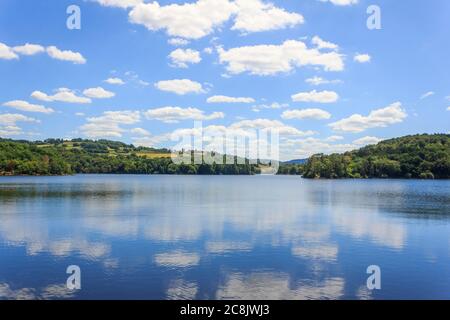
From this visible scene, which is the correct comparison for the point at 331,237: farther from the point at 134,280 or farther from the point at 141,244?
the point at 134,280

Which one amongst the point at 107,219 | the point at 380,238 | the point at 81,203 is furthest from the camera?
the point at 81,203

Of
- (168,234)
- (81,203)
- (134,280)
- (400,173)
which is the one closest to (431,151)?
(400,173)

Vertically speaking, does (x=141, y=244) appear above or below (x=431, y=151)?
below

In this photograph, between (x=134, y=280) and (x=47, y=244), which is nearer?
(x=134, y=280)

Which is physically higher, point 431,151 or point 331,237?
point 431,151

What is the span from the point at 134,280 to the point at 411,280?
14317 millimetres

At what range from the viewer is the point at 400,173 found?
19850cm

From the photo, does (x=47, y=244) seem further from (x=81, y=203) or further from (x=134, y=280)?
(x=81, y=203)

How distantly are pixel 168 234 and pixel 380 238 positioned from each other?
17353mm

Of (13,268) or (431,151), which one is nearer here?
(13,268)

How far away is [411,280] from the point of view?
23.2 m
